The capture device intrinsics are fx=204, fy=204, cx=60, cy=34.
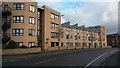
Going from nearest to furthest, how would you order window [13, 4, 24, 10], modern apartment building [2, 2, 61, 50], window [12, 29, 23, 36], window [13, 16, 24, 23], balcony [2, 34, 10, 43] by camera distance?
balcony [2, 34, 10, 43]
modern apartment building [2, 2, 61, 50]
window [12, 29, 23, 36]
window [13, 16, 24, 23]
window [13, 4, 24, 10]

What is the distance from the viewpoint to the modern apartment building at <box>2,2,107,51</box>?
49.3 m

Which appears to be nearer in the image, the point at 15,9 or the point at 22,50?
the point at 22,50

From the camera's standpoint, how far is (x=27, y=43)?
49344 mm

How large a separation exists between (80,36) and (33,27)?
1602 inches

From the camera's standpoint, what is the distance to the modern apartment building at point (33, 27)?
1941 inches

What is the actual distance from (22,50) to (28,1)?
15.3 metres

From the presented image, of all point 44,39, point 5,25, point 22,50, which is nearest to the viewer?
point 22,50

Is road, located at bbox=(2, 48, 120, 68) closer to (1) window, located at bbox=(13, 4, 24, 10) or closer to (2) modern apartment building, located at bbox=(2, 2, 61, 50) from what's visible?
(2) modern apartment building, located at bbox=(2, 2, 61, 50)

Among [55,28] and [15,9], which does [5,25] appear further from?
[55,28]

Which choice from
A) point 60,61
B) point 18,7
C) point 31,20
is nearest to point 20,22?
point 31,20

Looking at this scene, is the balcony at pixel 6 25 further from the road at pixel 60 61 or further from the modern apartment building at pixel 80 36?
the modern apartment building at pixel 80 36

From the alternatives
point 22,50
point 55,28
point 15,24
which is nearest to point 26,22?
point 15,24

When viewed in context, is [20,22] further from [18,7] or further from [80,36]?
[80,36]

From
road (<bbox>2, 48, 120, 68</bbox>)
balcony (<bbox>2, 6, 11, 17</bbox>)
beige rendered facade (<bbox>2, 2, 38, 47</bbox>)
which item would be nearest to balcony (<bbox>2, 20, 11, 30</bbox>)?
beige rendered facade (<bbox>2, 2, 38, 47</bbox>)
